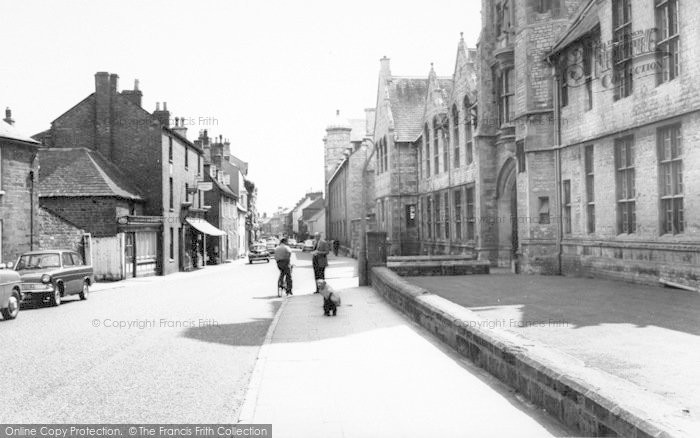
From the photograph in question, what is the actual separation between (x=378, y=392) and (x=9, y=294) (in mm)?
11363

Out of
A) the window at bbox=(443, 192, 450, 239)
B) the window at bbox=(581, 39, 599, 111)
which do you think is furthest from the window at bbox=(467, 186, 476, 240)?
the window at bbox=(581, 39, 599, 111)

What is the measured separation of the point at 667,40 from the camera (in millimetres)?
14391

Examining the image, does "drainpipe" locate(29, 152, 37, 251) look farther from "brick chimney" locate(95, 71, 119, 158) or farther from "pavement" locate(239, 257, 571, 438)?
"pavement" locate(239, 257, 571, 438)

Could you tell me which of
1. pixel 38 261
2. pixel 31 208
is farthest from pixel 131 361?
pixel 31 208

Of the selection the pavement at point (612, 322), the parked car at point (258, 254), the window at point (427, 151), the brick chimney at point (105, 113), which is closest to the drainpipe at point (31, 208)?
the brick chimney at point (105, 113)

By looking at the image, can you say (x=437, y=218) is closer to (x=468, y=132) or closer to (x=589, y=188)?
(x=468, y=132)

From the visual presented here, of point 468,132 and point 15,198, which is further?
point 468,132

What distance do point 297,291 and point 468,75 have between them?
46.2 ft

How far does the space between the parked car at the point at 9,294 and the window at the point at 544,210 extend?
50.5ft

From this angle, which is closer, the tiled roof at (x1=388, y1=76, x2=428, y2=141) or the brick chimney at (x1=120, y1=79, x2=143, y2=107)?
the brick chimney at (x1=120, y1=79, x2=143, y2=107)

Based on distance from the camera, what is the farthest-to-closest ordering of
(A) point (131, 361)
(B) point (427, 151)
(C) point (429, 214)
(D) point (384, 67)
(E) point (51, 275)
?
(D) point (384, 67)
(B) point (427, 151)
(C) point (429, 214)
(E) point (51, 275)
(A) point (131, 361)

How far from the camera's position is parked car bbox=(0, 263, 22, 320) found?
14.6 m

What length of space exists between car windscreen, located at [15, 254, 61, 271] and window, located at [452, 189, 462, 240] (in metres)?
18.8

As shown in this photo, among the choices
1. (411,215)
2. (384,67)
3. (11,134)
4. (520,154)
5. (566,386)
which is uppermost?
(384,67)
